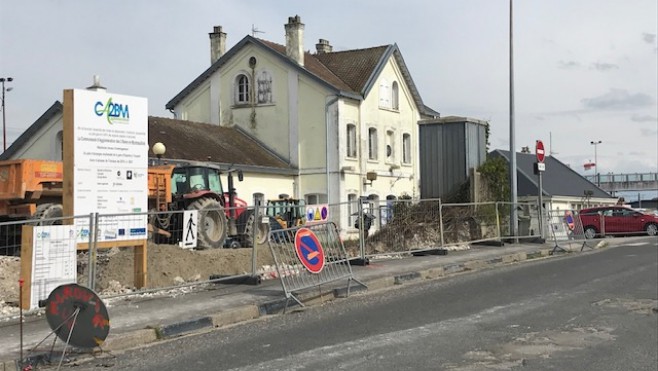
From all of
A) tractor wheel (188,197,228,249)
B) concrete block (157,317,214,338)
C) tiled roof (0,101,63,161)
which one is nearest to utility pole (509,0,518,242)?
tractor wheel (188,197,228,249)

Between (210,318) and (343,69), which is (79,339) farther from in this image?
(343,69)

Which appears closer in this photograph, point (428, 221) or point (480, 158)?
point (428, 221)

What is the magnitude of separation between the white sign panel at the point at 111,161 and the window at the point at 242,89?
2333cm

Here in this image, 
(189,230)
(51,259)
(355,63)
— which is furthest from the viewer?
(355,63)

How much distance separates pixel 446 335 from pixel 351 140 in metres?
25.9

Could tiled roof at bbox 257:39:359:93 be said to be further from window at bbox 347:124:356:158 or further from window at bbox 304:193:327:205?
window at bbox 304:193:327:205

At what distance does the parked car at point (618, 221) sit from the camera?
33.2m

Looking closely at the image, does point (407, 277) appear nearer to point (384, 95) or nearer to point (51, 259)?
point (51, 259)

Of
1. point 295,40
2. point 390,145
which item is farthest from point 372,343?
point 390,145

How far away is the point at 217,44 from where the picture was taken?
3678cm

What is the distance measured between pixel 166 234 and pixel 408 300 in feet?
→ 17.1

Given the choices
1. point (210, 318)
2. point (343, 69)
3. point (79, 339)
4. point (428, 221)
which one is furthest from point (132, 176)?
point (343, 69)

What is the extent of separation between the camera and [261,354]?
25.3ft

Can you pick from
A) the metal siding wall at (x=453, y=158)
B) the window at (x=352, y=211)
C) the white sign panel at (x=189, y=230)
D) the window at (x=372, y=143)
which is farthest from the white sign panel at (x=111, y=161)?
the window at (x=372, y=143)
